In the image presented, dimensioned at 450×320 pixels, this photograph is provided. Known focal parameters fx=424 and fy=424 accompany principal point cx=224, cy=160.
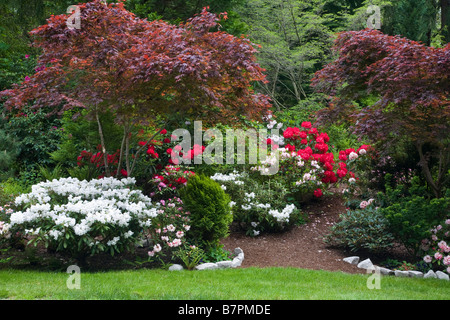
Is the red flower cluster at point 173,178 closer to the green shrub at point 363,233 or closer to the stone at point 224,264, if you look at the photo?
the stone at point 224,264

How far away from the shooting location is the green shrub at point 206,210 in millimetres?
5750

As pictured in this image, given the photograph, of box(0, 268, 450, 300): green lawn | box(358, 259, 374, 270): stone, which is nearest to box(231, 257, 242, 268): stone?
box(0, 268, 450, 300): green lawn

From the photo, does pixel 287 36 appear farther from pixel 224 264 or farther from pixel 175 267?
pixel 175 267

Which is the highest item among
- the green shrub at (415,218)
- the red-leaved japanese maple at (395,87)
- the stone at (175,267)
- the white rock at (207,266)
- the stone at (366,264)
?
the red-leaved japanese maple at (395,87)

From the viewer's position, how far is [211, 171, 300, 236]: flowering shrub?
7.04 m

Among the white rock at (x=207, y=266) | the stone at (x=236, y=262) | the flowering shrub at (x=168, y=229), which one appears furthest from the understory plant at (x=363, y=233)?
the flowering shrub at (x=168, y=229)

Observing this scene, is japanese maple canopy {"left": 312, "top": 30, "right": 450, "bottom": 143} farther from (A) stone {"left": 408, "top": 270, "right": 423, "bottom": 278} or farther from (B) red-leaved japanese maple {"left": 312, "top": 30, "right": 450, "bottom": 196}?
(A) stone {"left": 408, "top": 270, "right": 423, "bottom": 278}

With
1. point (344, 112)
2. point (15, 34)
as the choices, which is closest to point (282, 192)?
point (344, 112)

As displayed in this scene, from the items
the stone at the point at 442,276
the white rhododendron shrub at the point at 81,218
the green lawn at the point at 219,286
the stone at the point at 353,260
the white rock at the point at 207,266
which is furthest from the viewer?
the stone at the point at 353,260

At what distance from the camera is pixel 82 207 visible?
16.3 feet

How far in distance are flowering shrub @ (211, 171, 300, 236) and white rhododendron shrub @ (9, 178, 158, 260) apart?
1.94 meters

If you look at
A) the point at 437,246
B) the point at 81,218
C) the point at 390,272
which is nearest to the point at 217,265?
the point at 81,218

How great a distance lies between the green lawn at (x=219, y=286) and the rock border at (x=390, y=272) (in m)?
0.27

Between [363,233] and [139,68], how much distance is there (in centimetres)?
395
